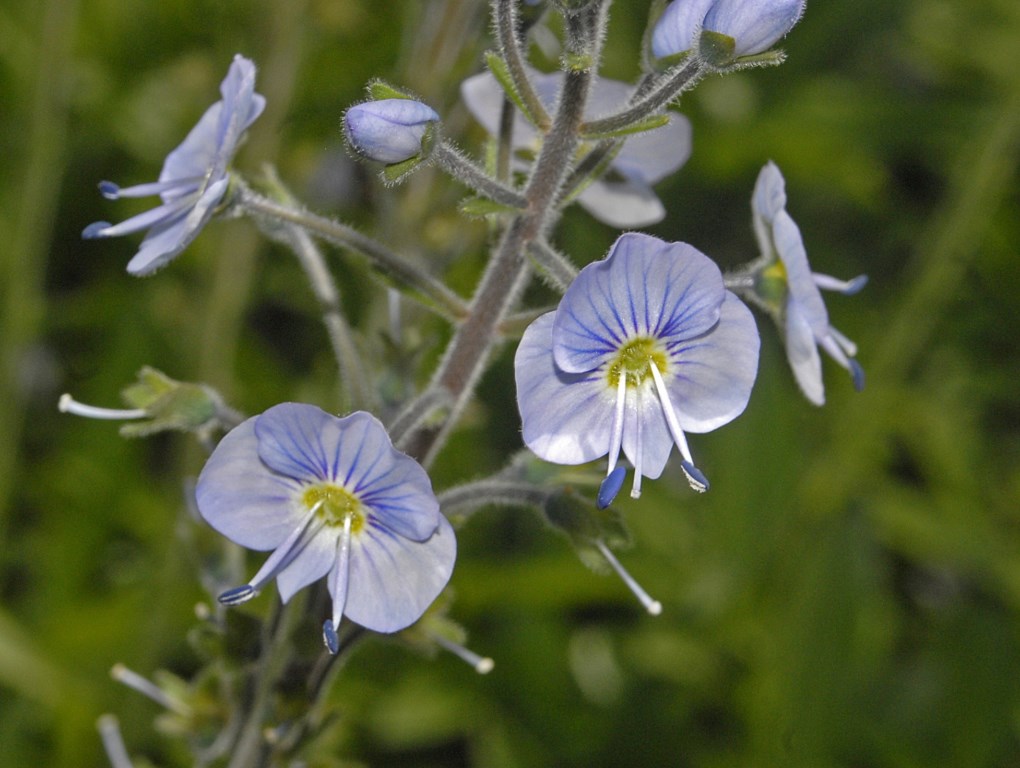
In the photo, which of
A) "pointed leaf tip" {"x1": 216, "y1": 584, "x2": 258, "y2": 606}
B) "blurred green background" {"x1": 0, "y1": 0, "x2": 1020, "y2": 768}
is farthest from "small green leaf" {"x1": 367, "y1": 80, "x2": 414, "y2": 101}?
"blurred green background" {"x1": 0, "y1": 0, "x2": 1020, "y2": 768}

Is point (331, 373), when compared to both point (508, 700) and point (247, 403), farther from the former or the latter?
point (508, 700)

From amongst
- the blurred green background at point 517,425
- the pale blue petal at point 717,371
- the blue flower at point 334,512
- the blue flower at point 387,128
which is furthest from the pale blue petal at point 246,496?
the blurred green background at point 517,425

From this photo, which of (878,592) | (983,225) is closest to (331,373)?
(878,592)

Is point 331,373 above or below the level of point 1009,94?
below

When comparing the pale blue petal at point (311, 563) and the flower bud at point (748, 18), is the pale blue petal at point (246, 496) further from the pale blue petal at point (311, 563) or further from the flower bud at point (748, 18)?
the flower bud at point (748, 18)

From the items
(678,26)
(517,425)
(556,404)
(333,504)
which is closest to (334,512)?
(333,504)

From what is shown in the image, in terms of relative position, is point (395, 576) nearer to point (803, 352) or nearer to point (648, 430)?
point (648, 430)
